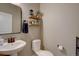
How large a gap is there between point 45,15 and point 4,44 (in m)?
0.62

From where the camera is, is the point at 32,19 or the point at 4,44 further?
the point at 32,19

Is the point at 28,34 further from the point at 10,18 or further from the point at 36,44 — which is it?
the point at 10,18

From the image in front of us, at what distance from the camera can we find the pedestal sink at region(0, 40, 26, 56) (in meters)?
1.46

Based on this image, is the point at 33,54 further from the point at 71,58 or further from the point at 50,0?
the point at 50,0

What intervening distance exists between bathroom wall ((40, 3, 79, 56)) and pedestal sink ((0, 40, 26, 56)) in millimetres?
301

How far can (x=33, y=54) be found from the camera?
1.56 m

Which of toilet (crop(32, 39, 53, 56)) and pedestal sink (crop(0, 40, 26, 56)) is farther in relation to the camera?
toilet (crop(32, 39, 53, 56))

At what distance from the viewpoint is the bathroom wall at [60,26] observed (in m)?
1.55

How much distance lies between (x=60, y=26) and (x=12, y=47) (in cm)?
65

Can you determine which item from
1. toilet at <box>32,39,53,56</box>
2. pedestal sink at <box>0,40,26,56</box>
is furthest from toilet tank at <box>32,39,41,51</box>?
pedestal sink at <box>0,40,26,56</box>

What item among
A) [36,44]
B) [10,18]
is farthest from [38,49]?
[10,18]

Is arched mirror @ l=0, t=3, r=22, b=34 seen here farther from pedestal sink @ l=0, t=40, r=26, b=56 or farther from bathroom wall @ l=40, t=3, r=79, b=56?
bathroom wall @ l=40, t=3, r=79, b=56

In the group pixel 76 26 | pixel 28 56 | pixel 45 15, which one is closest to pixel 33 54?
pixel 28 56

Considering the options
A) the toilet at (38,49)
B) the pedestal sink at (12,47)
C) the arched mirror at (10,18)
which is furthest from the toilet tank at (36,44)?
the arched mirror at (10,18)
